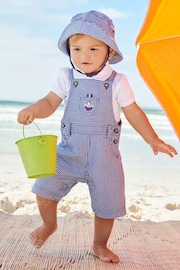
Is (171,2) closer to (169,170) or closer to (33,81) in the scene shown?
(169,170)

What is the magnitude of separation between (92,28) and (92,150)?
0.53 meters

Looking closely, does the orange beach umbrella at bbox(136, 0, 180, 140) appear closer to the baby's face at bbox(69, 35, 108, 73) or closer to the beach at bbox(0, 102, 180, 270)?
the baby's face at bbox(69, 35, 108, 73)

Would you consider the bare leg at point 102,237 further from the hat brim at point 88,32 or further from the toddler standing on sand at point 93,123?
the hat brim at point 88,32

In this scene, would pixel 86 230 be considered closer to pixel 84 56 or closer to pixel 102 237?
pixel 102 237

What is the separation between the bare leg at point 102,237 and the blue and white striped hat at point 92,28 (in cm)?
77

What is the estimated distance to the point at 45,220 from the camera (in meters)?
2.69

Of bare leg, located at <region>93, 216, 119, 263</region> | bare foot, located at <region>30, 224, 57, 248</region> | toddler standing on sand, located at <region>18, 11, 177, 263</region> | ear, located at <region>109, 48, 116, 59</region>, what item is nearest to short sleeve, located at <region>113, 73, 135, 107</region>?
toddler standing on sand, located at <region>18, 11, 177, 263</region>

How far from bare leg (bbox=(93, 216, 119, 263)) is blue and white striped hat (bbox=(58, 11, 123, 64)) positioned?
2.52ft

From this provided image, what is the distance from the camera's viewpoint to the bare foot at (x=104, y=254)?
2.61 meters

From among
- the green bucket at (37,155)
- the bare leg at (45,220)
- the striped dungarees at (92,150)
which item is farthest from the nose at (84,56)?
the bare leg at (45,220)

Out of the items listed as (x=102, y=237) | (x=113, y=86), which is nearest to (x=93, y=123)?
(x=113, y=86)

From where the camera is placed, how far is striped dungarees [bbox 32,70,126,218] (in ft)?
8.48

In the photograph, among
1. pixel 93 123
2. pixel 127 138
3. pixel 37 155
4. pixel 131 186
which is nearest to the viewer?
pixel 37 155

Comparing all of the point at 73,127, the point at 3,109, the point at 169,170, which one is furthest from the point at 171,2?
the point at 3,109
